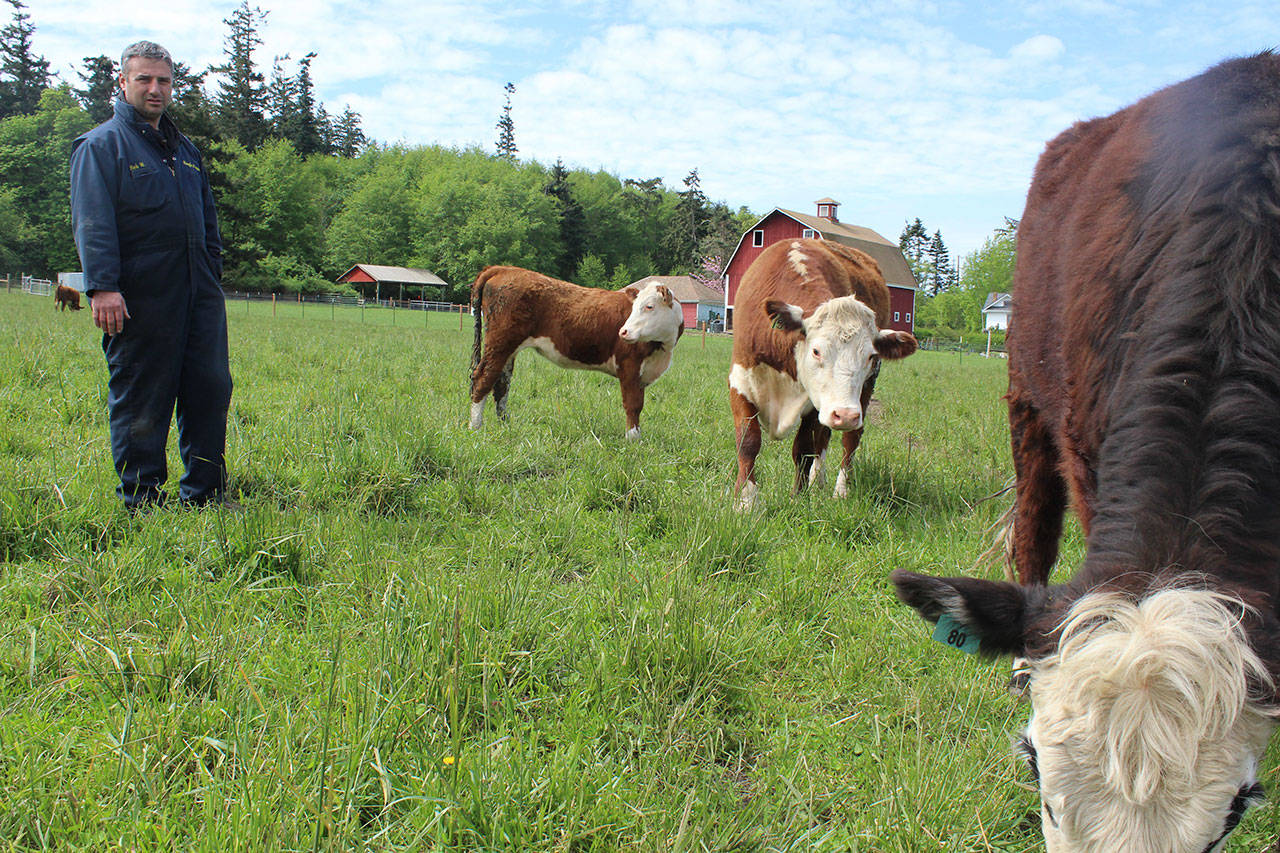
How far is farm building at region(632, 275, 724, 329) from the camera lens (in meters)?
71.9

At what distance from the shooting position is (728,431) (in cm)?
723

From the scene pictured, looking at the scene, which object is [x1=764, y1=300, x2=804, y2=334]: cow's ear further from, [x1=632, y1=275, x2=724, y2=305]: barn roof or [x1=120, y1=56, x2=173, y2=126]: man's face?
[x1=632, y1=275, x2=724, y2=305]: barn roof

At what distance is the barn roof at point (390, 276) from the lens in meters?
68.9

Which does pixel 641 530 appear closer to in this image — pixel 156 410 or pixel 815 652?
pixel 815 652

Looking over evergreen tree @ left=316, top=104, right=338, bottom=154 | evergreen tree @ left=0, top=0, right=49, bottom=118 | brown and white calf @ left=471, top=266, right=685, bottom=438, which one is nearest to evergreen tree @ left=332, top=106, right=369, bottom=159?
evergreen tree @ left=316, top=104, right=338, bottom=154

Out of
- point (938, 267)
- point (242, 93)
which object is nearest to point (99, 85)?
point (242, 93)

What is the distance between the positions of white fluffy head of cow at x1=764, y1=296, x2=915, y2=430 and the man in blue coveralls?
3.28 metres

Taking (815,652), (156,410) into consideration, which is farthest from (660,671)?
(156,410)

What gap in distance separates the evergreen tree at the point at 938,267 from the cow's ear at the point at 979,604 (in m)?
134

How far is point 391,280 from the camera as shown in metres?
68.9

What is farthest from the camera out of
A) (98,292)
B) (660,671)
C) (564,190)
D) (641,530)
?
(564,190)

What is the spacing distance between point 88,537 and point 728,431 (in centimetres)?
509

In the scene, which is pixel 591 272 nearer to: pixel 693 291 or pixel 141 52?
pixel 693 291

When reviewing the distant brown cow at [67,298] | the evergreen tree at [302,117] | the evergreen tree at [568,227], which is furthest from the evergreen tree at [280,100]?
the distant brown cow at [67,298]
